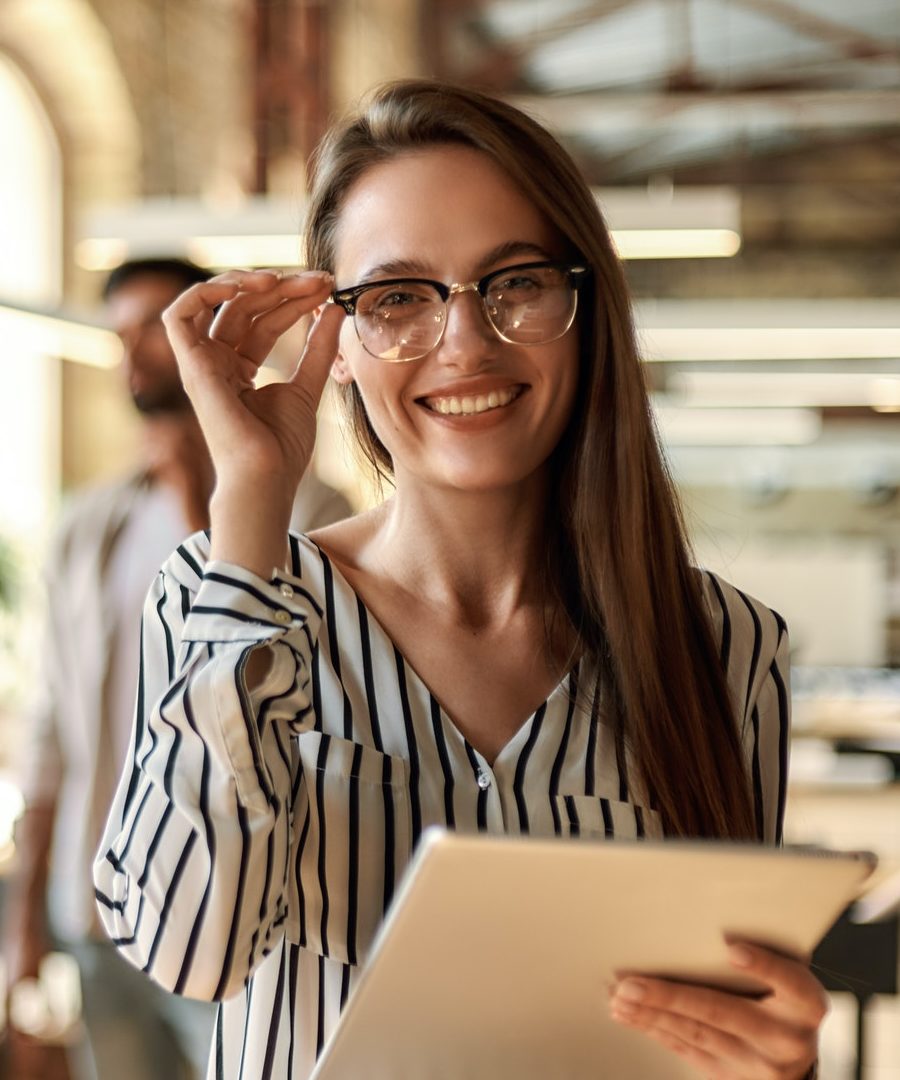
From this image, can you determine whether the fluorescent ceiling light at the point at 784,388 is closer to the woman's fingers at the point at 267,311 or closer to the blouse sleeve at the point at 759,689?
the blouse sleeve at the point at 759,689

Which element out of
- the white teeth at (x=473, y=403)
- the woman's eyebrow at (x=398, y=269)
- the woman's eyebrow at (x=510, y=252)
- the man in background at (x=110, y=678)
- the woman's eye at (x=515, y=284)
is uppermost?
the woman's eyebrow at (x=510, y=252)

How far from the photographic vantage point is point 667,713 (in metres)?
1.40

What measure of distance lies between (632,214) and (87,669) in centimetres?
190

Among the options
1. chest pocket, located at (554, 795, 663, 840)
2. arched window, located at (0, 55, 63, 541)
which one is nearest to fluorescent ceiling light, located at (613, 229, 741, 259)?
chest pocket, located at (554, 795, 663, 840)

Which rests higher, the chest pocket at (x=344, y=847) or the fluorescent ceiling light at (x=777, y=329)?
the fluorescent ceiling light at (x=777, y=329)

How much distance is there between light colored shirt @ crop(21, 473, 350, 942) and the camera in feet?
9.23

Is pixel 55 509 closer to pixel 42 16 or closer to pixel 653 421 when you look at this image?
pixel 42 16

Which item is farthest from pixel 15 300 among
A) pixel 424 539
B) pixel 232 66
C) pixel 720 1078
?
pixel 232 66

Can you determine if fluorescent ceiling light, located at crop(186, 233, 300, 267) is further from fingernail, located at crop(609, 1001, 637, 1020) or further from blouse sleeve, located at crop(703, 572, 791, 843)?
fingernail, located at crop(609, 1001, 637, 1020)

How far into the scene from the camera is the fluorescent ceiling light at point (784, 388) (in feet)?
22.7

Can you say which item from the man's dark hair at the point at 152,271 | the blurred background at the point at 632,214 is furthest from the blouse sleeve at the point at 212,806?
the man's dark hair at the point at 152,271

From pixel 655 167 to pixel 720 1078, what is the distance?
17128 millimetres

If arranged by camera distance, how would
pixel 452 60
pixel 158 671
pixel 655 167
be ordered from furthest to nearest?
pixel 655 167 → pixel 452 60 → pixel 158 671

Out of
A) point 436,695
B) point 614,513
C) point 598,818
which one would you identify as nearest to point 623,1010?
point 598,818
